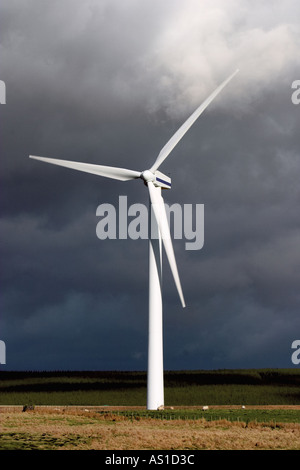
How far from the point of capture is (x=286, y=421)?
48.2 m

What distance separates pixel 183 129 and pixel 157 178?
5.22 m

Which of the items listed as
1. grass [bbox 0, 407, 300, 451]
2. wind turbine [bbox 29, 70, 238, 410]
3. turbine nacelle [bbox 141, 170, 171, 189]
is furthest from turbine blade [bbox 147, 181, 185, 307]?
grass [bbox 0, 407, 300, 451]

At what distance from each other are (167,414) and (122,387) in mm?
45517

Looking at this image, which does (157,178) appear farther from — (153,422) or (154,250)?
(153,422)

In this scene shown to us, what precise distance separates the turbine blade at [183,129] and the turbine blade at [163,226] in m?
2.37

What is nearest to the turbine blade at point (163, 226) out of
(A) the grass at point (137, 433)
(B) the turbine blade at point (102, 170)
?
(B) the turbine blade at point (102, 170)

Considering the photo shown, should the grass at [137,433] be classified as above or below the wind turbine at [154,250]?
below

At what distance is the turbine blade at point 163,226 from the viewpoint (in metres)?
53.5

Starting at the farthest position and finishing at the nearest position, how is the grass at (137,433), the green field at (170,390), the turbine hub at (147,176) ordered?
the green field at (170,390)
the turbine hub at (147,176)
the grass at (137,433)

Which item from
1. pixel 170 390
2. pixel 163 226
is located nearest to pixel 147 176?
pixel 163 226

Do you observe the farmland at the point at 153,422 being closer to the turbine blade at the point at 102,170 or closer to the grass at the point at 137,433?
the grass at the point at 137,433

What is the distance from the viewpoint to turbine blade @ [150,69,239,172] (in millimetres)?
58594
